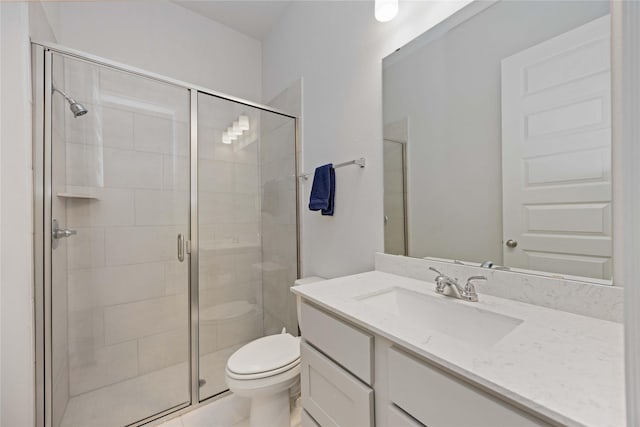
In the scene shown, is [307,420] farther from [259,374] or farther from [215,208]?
[215,208]

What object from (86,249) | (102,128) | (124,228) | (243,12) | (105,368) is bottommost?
(105,368)

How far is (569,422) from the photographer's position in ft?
1.29

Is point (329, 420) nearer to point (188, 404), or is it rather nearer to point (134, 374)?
point (188, 404)

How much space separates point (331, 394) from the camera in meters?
0.89

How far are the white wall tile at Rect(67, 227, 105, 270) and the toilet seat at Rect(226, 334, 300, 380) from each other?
0.94m

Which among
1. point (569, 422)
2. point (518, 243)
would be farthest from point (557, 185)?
point (569, 422)

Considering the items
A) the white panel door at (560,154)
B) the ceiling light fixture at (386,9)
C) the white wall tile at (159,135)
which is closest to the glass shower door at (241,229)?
the white wall tile at (159,135)

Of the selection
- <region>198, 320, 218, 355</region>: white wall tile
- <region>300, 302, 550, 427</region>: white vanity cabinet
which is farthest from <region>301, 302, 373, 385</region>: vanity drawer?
<region>198, 320, 218, 355</region>: white wall tile

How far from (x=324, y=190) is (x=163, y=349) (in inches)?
54.3

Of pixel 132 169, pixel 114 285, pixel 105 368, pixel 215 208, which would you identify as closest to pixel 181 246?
pixel 215 208

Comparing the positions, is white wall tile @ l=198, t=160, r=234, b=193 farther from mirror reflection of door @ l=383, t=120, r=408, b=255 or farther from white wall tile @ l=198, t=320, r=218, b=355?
mirror reflection of door @ l=383, t=120, r=408, b=255

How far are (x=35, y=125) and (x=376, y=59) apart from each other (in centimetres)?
157

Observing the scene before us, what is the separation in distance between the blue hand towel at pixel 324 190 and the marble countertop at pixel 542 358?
0.82m

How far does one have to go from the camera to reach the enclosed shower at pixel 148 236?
125cm
